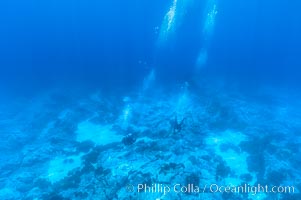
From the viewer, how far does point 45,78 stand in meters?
32.7

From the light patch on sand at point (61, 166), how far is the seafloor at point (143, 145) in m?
0.05

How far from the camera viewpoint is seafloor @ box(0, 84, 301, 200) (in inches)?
469

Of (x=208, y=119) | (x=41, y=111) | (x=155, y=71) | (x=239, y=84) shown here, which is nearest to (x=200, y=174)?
(x=208, y=119)

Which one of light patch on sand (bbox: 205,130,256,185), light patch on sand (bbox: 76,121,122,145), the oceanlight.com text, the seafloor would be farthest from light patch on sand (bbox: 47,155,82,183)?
light patch on sand (bbox: 205,130,256,185)

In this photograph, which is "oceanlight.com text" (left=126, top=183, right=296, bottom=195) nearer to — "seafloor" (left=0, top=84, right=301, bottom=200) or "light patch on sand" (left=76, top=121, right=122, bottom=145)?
"seafloor" (left=0, top=84, right=301, bottom=200)

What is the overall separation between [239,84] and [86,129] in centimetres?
1911

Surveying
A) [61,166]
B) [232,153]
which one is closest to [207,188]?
[232,153]

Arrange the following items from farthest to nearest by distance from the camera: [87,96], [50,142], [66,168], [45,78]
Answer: [45,78] → [87,96] → [50,142] → [66,168]

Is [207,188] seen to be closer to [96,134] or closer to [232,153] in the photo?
[232,153]

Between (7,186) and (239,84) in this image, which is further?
(239,84)

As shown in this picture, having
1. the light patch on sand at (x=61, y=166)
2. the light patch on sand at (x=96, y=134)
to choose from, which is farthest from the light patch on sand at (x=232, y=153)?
the light patch on sand at (x=61, y=166)

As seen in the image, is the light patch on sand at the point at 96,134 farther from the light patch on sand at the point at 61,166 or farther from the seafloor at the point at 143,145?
the light patch on sand at the point at 61,166

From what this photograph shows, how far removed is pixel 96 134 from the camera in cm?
1683

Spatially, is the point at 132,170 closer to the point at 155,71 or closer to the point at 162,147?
the point at 162,147
